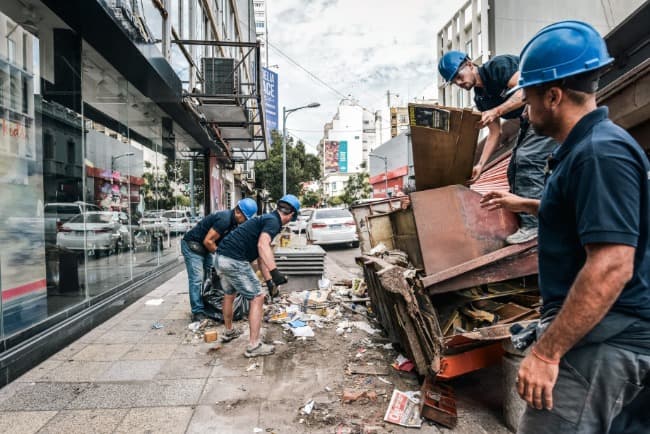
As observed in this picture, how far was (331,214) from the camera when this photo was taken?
14.0 m

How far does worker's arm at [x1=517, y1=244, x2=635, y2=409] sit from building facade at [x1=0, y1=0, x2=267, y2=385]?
409 centimetres

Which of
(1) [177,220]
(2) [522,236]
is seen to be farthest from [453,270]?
(1) [177,220]

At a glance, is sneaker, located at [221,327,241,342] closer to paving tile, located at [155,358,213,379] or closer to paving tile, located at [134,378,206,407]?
paving tile, located at [155,358,213,379]

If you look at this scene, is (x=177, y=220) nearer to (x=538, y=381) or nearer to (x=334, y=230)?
(x=334, y=230)

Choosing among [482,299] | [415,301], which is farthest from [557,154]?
[482,299]

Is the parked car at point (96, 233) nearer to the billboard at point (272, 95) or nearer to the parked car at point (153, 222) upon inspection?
the parked car at point (153, 222)

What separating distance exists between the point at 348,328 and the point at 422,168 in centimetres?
235

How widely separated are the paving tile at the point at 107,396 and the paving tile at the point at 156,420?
0.67ft

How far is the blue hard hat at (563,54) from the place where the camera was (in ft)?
4.09

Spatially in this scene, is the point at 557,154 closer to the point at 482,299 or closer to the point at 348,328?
the point at 482,299

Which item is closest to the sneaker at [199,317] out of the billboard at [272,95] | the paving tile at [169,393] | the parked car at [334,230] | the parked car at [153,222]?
the paving tile at [169,393]

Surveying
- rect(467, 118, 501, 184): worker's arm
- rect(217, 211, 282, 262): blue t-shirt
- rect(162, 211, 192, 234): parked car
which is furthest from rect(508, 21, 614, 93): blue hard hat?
rect(162, 211, 192, 234): parked car

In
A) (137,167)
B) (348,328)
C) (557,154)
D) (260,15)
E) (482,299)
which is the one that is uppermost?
(260,15)

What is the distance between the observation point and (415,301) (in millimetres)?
3080
